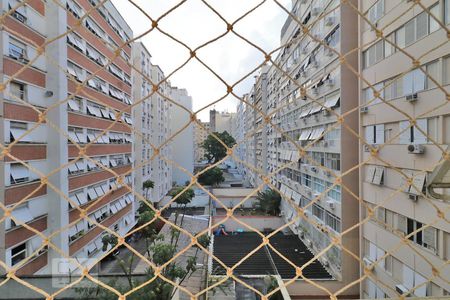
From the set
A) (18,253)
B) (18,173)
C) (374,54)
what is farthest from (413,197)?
(18,253)

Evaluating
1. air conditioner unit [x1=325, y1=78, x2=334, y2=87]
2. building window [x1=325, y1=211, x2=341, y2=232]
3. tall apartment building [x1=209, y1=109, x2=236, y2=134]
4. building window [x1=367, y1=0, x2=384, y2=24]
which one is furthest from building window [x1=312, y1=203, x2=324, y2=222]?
tall apartment building [x1=209, y1=109, x2=236, y2=134]

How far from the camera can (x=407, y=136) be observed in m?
2.76

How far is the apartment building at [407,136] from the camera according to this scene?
236 centimetres

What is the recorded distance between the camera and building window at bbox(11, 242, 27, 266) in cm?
340

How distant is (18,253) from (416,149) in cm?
401

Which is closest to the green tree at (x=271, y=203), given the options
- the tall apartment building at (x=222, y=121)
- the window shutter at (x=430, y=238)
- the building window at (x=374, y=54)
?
the building window at (x=374, y=54)

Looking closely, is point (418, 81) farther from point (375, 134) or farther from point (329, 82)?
point (329, 82)

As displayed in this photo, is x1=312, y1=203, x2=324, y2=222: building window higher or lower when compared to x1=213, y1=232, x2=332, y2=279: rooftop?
higher

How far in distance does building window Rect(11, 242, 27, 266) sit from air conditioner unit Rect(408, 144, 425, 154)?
12.9 ft

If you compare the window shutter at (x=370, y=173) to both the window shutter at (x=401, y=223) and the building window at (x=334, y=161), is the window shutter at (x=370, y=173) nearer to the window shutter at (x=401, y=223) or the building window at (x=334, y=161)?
the window shutter at (x=401, y=223)

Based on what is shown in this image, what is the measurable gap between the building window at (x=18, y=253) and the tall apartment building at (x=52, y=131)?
0.01m

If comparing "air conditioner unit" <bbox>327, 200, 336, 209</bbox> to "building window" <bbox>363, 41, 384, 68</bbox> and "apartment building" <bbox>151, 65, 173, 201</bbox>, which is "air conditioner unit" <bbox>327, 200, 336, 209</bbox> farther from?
"apartment building" <bbox>151, 65, 173, 201</bbox>

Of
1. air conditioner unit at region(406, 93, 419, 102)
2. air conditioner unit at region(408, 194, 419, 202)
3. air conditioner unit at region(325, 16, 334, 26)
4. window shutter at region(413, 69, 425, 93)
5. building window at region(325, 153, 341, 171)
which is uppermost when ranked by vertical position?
air conditioner unit at region(325, 16, 334, 26)

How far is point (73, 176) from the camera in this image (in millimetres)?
4535
